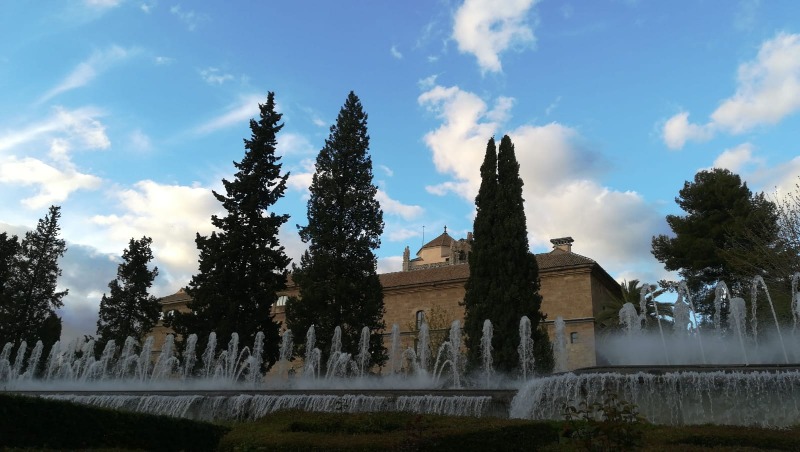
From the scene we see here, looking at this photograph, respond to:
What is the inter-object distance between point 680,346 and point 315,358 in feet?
47.3

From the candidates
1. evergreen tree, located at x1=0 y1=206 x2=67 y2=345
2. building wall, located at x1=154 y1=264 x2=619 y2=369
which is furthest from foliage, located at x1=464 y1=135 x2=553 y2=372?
evergreen tree, located at x1=0 y1=206 x2=67 y2=345

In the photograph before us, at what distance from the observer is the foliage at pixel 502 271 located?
69.3 feet

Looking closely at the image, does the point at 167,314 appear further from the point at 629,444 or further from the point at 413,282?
the point at 629,444

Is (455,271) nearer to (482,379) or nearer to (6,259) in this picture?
(482,379)

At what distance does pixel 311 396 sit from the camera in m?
14.3

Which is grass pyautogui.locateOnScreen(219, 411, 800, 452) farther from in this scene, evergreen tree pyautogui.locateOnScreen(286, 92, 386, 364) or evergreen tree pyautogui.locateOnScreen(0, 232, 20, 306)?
evergreen tree pyautogui.locateOnScreen(0, 232, 20, 306)

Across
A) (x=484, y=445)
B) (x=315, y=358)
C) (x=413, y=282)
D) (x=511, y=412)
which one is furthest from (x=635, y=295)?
(x=484, y=445)

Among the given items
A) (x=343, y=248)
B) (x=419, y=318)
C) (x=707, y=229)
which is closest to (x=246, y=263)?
(x=343, y=248)

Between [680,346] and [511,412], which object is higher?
[680,346]

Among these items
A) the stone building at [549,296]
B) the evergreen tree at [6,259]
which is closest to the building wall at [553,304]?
the stone building at [549,296]

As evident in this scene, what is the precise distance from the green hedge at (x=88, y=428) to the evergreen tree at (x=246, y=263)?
A: 14.9m

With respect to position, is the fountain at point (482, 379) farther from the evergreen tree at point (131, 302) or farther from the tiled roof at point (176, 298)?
the tiled roof at point (176, 298)

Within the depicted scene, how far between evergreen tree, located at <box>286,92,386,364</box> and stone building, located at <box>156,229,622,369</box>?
34.7ft

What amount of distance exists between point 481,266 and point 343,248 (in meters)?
5.95
